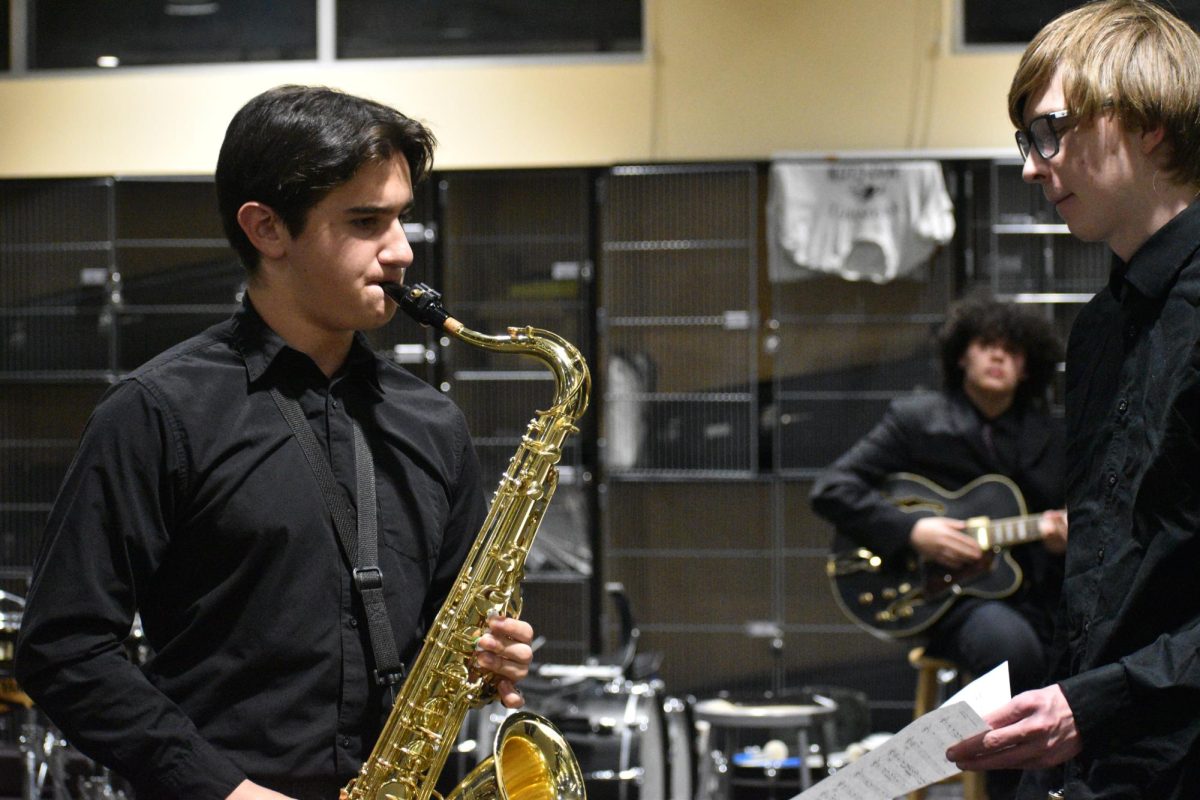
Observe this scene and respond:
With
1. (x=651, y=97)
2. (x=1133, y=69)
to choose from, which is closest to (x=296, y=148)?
(x=1133, y=69)

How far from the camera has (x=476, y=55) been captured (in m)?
6.06

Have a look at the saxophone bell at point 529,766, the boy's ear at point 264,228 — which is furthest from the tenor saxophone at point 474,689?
the boy's ear at point 264,228

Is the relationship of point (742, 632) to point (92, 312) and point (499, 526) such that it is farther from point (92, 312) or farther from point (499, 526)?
point (499, 526)

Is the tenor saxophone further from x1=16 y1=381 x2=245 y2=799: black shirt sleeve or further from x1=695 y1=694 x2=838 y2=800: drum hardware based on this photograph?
x1=695 y1=694 x2=838 y2=800: drum hardware

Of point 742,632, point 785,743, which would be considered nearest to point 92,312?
point 742,632

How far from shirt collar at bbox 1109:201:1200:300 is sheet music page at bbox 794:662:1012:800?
2.02ft

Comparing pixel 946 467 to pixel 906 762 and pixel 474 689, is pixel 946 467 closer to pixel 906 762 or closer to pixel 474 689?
pixel 474 689

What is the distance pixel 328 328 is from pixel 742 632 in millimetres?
4091

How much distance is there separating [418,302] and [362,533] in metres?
0.33

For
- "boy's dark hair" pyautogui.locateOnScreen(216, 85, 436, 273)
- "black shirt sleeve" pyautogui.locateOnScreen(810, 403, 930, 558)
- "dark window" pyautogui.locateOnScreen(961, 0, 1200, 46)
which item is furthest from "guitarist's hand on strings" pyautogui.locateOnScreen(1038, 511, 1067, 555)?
"dark window" pyautogui.locateOnScreen(961, 0, 1200, 46)

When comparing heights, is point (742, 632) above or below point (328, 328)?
below

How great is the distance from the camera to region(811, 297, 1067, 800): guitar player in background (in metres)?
3.95

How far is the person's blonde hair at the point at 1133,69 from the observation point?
1669mm

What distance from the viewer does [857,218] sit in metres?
5.44
